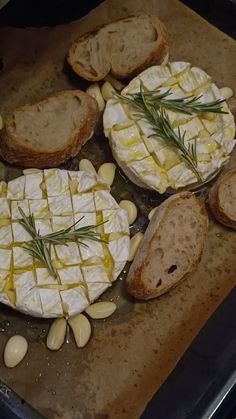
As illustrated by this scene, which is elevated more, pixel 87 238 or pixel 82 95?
pixel 82 95

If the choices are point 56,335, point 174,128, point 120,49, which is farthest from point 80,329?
point 120,49

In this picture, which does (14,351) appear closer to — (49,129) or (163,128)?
(49,129)

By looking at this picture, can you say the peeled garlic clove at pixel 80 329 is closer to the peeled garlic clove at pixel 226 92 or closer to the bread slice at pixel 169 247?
the bread slice at pixel 169 247

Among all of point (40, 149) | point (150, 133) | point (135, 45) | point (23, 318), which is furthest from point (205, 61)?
point (23, 318)

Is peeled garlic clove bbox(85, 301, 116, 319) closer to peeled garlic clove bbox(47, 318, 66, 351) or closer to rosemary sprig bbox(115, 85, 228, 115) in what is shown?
peeled garlic clove bbox(47, 318, 66, 351)

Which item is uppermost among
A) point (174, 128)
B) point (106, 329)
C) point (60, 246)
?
point (174, 128)

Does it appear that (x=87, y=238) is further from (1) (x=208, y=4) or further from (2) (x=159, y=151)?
(1) (x=208, y=4)

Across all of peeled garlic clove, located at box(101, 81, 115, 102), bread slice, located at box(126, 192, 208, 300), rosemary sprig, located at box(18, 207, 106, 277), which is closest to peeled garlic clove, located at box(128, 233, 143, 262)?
bread slice, located at box(126, 192, 208, 300)
